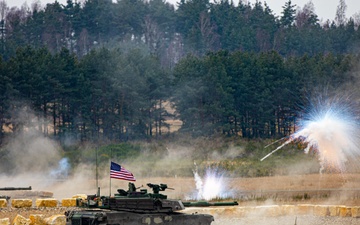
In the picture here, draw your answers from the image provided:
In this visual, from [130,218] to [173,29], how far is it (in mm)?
148106

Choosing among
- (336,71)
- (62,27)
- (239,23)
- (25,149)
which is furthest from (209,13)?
(25,149)

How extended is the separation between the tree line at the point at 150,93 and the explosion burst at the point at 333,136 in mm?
11702

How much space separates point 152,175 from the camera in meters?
75.9

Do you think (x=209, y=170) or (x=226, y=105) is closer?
(x=209, y=170)

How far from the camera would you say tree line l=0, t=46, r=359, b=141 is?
326 ft

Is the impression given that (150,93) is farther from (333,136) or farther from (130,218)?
(130,218)

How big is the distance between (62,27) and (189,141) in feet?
265

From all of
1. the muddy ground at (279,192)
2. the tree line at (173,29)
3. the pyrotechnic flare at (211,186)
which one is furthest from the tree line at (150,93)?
the tree line at (173,29)

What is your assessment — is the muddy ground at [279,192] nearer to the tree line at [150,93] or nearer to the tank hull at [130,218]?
the tank hull at [130,218]

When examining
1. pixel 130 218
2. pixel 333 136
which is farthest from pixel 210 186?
pixel 130 218

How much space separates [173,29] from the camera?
185625mm

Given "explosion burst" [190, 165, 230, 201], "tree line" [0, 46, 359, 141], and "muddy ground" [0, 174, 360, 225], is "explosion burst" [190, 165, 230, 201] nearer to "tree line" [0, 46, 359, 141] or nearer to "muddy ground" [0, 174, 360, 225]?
"muddy ground" [0, 174, 360, 225]

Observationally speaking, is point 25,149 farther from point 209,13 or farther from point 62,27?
point 209,13

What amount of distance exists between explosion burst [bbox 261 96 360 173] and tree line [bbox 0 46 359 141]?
11.7 m
